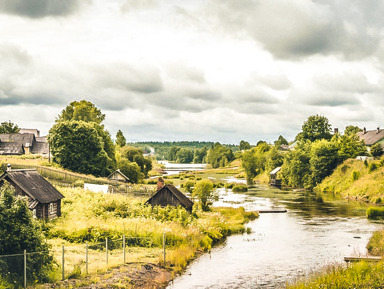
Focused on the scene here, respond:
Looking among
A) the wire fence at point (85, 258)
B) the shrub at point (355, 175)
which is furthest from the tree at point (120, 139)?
the wire fence at point (85, 258)

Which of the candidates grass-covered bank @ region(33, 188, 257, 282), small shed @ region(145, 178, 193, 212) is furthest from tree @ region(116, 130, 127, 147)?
small shed @ region(145, 178, 193, 212)

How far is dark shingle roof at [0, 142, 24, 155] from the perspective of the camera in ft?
362

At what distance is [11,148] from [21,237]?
9716 cm

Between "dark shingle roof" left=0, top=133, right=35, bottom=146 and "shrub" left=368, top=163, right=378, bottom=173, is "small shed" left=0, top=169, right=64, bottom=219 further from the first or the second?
"dark shingle roof" left=0, top=133, right=35, bottom=146

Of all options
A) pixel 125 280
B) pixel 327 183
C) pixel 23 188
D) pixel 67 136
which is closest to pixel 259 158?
pixel 327 183

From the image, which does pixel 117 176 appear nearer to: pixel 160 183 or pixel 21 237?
pixel 160 183

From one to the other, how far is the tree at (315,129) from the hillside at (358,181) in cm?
2629

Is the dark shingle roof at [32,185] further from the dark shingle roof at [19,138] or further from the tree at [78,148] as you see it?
the dark shingle roof at [19,138]

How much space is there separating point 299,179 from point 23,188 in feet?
269

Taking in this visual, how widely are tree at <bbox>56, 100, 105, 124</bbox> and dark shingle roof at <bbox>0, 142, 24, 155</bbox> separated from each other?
1424 centimetres

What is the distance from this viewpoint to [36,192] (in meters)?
39.4

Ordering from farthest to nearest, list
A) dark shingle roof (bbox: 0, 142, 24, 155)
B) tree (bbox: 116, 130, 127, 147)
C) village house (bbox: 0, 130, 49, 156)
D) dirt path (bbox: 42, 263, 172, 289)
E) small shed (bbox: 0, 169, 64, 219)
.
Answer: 1. tree (bbox: 116, 130, 127, 147)
2. village house (bbox: 0, 130, 49, 156)
3. dark shingle roof (bbox: 0, 142, 24, 155)
4. small shed (bbox: 0, 169, 64, 219)
5. dirt path (bbox: 42, 263, 172, 289)

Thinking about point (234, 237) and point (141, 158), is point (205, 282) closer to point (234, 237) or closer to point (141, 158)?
point (234, 237)

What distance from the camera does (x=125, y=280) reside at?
2527cm
